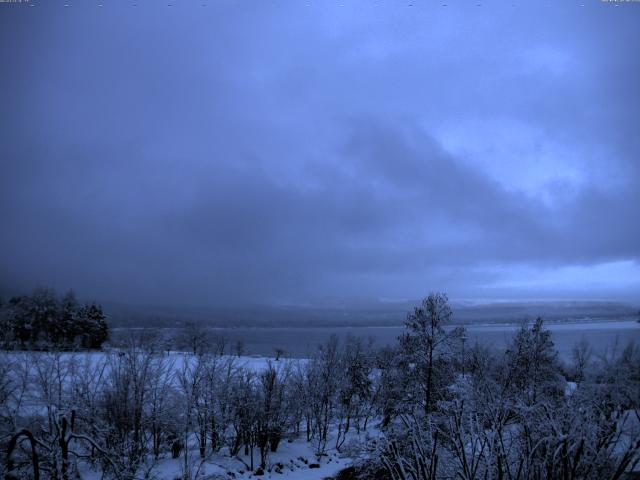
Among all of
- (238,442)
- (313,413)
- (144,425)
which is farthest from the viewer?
(313,413)

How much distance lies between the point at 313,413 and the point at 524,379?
19.3m

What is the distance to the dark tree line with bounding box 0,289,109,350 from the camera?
73375mm

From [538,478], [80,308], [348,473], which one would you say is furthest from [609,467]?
[80,308]

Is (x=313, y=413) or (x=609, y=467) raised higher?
(x=609, y=467)

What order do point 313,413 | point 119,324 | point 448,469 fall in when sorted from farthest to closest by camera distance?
point 119,324, point 313,413, point 448,469

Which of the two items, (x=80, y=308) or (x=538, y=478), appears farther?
(x=80, y=308)

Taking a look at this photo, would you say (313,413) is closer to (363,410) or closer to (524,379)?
(363,410)

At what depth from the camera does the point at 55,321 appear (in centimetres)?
7538

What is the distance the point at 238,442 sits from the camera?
102 ft

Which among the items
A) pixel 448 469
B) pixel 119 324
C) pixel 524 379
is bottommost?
pixel 119 324

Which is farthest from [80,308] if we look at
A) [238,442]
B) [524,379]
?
[524,379]

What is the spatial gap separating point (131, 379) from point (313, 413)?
17127mm

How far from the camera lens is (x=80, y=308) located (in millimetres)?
78500

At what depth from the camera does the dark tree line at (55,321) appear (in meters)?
73.4
